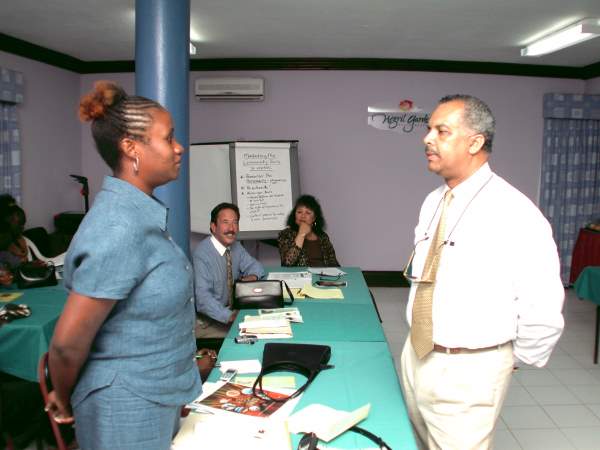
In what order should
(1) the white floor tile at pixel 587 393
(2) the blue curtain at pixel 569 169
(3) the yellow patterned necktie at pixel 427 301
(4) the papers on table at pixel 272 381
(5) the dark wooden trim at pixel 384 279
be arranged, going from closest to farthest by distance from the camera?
(3) the yellow patterned necktie at pixel 427 301, (4) the papers on table at pixel 272 381, (1) the white floor tile at pixel 587 393, (2) the blue curtain at pixel 569 169, (5) the dark wooden trim at pixel 384 279

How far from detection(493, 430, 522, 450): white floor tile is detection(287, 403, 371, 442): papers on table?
63.1 inches

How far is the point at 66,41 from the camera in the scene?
17.3ft

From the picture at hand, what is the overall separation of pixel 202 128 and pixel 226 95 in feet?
1.74

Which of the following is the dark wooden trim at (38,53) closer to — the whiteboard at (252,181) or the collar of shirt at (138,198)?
the whiteboard at (252,181)

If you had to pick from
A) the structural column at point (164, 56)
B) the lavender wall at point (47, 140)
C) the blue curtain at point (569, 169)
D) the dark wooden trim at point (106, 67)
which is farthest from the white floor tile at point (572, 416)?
the dark wooden trim at point (106, 67)

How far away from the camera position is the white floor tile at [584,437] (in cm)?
284

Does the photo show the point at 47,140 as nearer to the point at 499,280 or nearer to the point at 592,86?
the point at 499,280

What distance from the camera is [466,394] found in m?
1.60

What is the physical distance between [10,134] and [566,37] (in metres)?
5.41

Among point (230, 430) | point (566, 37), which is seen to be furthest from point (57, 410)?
point (566, 37)

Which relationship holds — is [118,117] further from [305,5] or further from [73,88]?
[73,88]

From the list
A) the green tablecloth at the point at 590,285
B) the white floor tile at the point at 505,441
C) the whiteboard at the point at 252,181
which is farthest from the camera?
the whiteboard at the point at 252,181

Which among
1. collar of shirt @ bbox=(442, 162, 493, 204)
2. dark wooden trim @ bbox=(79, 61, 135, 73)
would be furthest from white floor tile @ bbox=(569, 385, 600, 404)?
dark wooden trim @ bbox=(79, 61, 135, 73)

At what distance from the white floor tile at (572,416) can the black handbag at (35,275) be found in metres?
3.31
